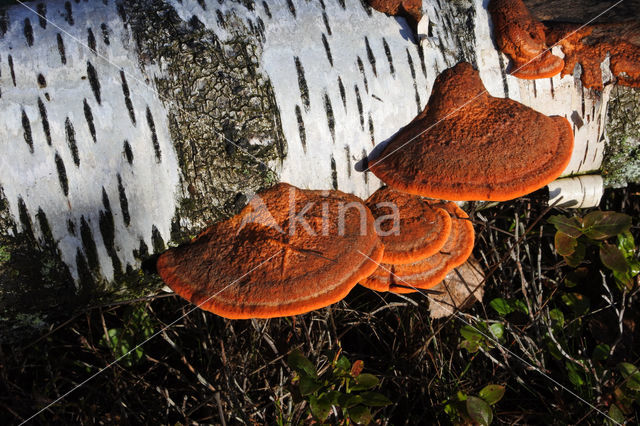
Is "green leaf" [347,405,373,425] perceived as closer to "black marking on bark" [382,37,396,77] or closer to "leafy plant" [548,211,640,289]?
"leafy plant" [548,211,640,289]

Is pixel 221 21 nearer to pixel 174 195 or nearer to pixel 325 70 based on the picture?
pixel 325 70

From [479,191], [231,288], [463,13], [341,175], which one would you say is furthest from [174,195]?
[463,13]

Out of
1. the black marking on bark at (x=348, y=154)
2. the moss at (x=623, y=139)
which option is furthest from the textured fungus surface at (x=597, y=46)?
the black marking on bark at (x=348, y=154)

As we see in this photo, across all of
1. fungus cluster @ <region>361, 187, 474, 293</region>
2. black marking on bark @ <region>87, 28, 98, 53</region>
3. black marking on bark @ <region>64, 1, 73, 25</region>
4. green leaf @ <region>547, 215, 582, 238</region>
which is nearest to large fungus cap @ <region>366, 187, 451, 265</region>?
fungus cluster @ <region>361, 187, 474, 293</region>

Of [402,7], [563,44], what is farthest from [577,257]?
[402,7]

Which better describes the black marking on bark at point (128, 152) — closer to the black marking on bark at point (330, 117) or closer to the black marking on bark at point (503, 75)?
the black marking on bark at point (330, 117)

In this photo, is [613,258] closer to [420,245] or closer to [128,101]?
[420,245]

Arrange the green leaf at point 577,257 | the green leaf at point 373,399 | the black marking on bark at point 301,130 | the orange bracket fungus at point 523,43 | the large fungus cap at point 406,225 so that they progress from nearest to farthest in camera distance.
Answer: the green leaf at point 373,399, the black marking on bark at point 301,130, the large fungus cap at point 406,225, the orange bracket fungus at point 523,43, the green leaf at point 577,257
